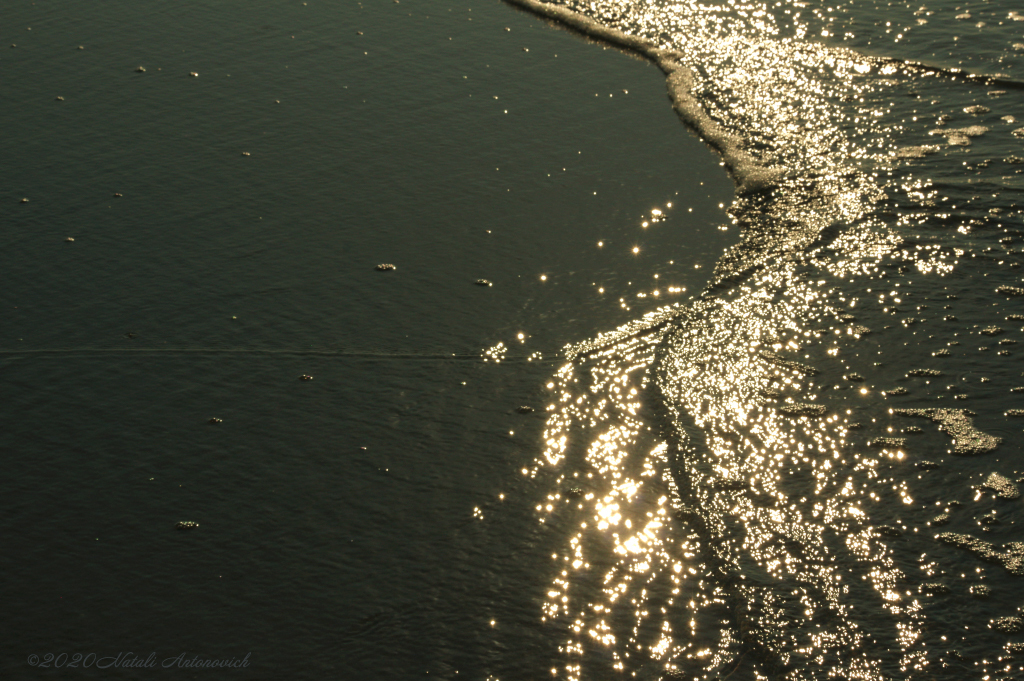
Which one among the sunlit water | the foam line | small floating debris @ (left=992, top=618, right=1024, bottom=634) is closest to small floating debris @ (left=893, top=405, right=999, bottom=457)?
the sunlit water

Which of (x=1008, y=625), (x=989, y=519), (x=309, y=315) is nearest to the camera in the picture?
(x=1008, y=625)

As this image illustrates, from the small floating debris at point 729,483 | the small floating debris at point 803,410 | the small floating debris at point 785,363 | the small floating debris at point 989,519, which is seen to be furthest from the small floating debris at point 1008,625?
the small floating debris at point 785,363

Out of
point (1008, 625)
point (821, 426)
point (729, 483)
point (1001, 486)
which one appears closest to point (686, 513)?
point (729, 483)

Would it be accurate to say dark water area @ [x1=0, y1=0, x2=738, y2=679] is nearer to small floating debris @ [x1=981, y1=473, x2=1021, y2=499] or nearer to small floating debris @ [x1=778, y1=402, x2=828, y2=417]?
small floating debris @ [x1=778, y1=402, x2=828, y2=417]

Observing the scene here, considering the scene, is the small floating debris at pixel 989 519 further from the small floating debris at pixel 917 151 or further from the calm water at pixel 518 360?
the small floating debris at pixel 917 151

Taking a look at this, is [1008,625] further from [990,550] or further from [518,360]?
[518,360]

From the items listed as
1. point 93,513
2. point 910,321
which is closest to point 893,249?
point 910,321

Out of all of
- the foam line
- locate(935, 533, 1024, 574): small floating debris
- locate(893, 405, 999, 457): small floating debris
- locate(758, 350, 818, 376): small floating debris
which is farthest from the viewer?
the foam line
